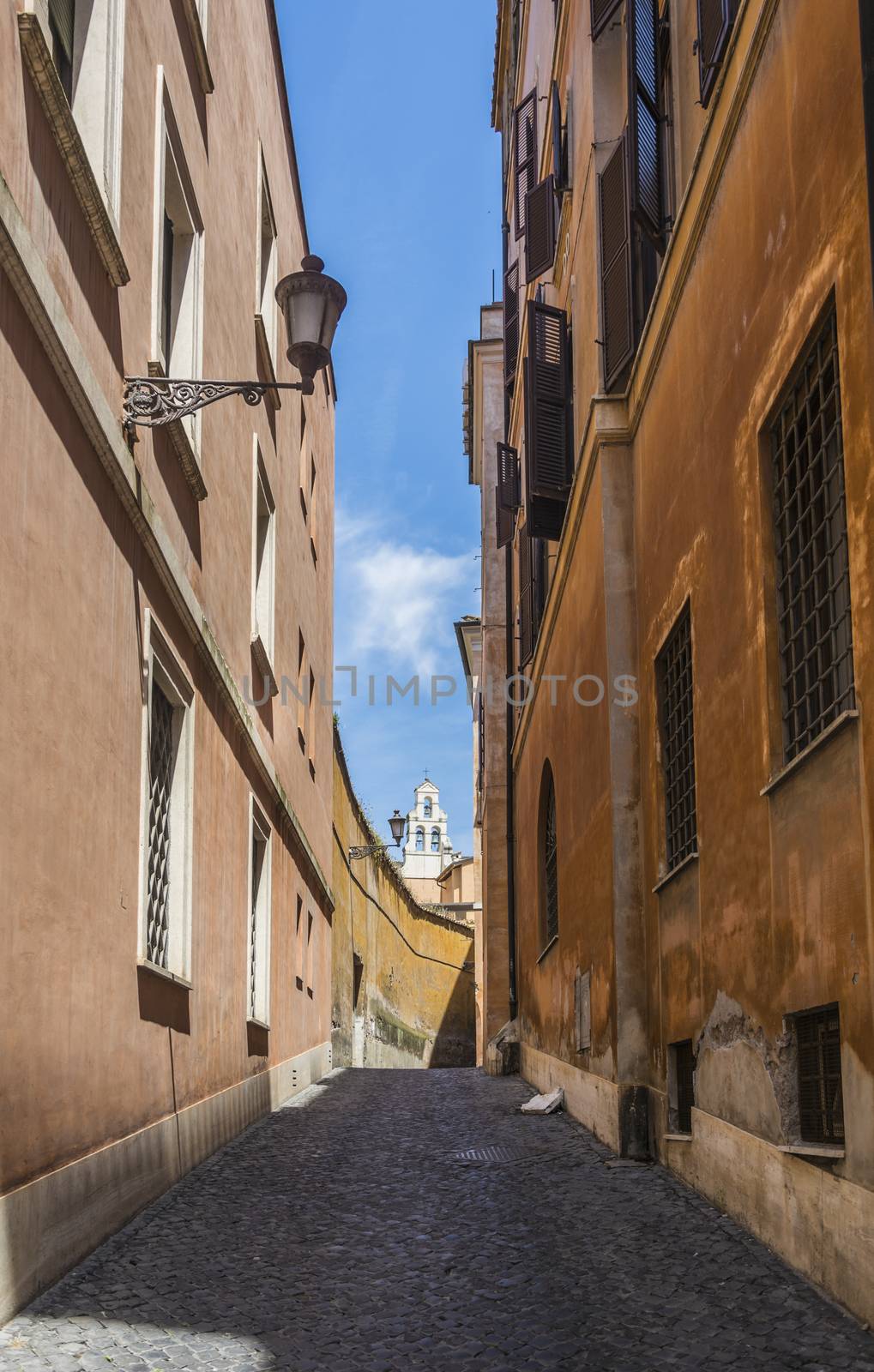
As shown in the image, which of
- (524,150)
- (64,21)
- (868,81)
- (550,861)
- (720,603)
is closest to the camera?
(868,81)

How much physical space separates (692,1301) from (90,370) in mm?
4302

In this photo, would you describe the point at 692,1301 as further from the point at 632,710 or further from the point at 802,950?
the point at 632,710

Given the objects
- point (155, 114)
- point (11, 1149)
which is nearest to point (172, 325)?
point (155, 114)

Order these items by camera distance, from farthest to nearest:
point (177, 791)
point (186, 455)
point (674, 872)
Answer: point (177, 791)
point (186, 455)
point (674, 872)

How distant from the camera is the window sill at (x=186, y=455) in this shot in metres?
8.22

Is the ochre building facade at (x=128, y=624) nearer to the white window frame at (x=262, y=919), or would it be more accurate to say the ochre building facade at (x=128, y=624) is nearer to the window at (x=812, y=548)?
the white window frame at (x=262, y=919)

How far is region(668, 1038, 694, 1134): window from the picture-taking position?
788 centimetres

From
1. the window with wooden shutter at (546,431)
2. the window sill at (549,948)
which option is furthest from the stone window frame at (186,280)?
the window sill at (549,948)

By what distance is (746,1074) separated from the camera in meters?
6.12

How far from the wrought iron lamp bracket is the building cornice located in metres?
0.21

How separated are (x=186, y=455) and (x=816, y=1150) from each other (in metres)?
5.44

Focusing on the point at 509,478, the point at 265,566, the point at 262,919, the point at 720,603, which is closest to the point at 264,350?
the point at 265,566

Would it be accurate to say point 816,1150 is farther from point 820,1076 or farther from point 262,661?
point 262,661

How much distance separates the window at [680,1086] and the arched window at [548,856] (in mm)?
6251
